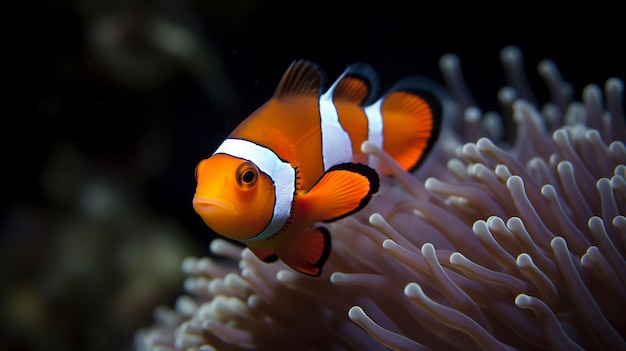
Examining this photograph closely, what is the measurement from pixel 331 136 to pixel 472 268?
47 cm

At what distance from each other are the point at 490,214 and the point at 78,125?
1903 millimetres

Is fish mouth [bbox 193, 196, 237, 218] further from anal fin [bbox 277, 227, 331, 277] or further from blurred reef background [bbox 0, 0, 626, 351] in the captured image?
blurred reef background [bbox 0, 0, 626, 351]

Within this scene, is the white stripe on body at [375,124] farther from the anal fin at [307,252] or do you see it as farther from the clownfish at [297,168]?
the anal fin at [307,252]

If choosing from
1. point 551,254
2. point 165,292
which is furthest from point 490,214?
point 165,292

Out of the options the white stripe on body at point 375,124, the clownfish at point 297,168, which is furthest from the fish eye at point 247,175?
the white stripe on body at point 375,124

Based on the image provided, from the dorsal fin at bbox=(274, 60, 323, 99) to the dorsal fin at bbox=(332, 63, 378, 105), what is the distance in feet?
0.38

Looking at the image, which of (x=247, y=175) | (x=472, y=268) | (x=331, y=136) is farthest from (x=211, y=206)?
(x=472, y=268)

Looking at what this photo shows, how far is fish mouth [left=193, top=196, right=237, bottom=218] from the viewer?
3.47 ft

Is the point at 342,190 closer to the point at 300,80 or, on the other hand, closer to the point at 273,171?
the point at 273,171

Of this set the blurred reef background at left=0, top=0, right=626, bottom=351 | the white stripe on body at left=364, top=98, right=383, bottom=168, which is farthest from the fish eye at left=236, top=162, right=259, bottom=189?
the blurred reef background at left=0, top=0, right=626, bottom=351

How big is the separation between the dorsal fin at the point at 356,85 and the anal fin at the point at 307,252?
431 mm

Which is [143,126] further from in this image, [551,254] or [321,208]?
[551,254]

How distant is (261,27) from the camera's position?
2174 mm

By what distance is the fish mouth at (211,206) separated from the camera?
1058 millimetres
